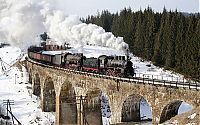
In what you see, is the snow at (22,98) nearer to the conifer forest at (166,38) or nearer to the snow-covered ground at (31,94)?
the snow-covered ground at (31,94)

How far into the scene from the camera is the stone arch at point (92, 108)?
4962 cm

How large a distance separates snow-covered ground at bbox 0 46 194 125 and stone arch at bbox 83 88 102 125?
4452 millimetres

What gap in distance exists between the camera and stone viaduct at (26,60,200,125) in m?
34.9

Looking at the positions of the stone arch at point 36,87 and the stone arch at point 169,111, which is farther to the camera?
the stone arch at point 36,87

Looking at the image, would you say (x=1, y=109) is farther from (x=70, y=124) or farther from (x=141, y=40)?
(x=141, y=40)

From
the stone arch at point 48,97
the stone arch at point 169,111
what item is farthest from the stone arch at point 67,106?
the stone arch at point 169,111

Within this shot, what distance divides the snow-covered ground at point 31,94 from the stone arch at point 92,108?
4452mm

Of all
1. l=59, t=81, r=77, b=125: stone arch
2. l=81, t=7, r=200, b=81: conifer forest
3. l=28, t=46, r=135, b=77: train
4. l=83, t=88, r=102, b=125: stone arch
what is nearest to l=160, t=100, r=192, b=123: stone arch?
l=28, t=46, r=135, b=77: train

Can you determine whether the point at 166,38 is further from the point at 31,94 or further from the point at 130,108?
the point at 130,108

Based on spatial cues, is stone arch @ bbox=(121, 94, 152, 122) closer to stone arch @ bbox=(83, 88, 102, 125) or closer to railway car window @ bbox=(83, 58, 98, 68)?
stone arch @ bbox=(83, 88, 102, 125)

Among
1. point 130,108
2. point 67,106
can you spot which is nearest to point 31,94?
point 67,106

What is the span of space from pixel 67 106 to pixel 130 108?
61.0 ft

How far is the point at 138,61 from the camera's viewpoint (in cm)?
10025

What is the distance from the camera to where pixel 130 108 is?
41875 mm
